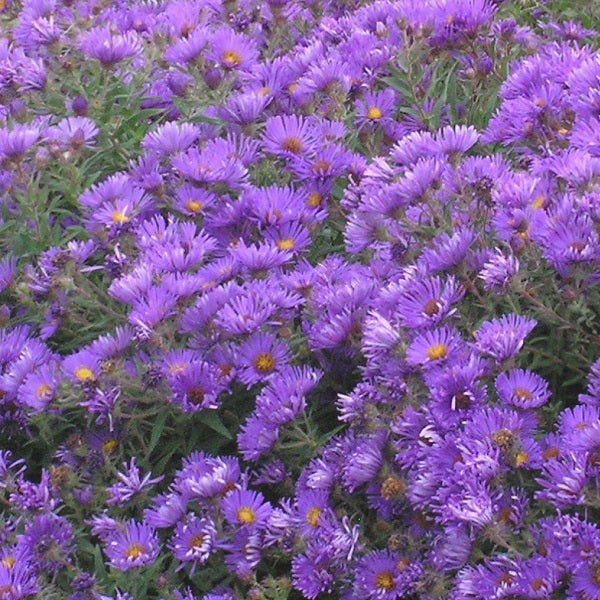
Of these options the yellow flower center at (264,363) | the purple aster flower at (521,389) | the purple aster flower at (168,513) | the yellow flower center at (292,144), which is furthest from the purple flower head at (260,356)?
the yellow flower center at (292,144)

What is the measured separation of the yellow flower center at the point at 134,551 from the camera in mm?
2043

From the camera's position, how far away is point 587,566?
1.67 m

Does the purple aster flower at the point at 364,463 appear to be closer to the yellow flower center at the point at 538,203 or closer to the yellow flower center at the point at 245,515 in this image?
the yellow flower center at the point at 245,515

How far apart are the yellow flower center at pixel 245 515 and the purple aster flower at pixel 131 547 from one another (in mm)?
167

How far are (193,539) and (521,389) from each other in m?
0.70

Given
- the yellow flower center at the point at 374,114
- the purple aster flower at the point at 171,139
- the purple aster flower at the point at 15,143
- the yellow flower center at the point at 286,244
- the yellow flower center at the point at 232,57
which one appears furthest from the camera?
the yellow flower center at the point at 232,57

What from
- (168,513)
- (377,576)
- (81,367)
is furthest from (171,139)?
(377,576)

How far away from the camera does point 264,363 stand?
7.26 ft

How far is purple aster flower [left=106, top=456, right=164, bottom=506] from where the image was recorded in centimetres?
214

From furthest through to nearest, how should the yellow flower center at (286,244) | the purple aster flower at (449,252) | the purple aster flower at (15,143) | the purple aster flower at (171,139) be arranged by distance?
the purple aster flower at (171,139) < the purple aster flower at (15,143) < the yellow flower center at (286,244) < the purple aster flower at (449,252)

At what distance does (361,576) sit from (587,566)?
1.50 ft

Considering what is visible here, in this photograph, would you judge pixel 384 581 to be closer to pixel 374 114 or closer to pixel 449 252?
pixel 449 252

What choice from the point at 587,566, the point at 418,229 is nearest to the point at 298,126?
the point at 418,229

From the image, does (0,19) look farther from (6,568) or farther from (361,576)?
(361,576)
